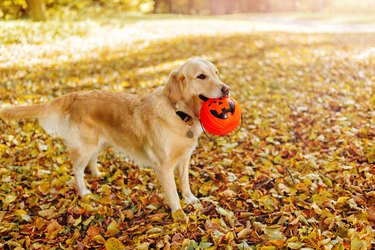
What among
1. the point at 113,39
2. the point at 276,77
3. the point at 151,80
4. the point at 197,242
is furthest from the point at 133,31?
the point at 197,242

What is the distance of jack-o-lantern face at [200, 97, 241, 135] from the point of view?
362cm

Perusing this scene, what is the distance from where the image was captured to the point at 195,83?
147 inches

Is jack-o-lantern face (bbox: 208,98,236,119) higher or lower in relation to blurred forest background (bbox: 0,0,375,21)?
lower

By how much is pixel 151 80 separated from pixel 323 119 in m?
4.49

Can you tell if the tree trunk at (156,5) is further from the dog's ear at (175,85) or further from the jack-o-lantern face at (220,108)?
the jack-o-lantern face at (220,108)

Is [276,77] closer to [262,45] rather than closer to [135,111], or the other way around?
[262,45]

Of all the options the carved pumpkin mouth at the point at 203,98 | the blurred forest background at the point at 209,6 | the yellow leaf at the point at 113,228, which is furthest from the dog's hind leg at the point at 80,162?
the blurred forest background at the point at 209,6

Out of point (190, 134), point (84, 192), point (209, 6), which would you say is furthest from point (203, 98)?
point (209, 6)

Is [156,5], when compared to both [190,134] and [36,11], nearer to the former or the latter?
[36,11]

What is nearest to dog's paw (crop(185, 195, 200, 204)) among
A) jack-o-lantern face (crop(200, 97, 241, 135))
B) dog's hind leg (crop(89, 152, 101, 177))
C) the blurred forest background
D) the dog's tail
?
jack-o-lantern face (crop(200, 97, 241, 135))

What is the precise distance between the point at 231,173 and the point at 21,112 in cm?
288

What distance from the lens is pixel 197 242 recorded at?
11.4 ft

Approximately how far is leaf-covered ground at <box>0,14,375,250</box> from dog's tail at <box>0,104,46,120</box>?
37.1 inches

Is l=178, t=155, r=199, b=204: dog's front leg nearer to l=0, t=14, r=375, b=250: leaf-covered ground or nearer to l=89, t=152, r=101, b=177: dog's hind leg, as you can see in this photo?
l=0, t=14, r=375, b=250: leaf-covered ground
